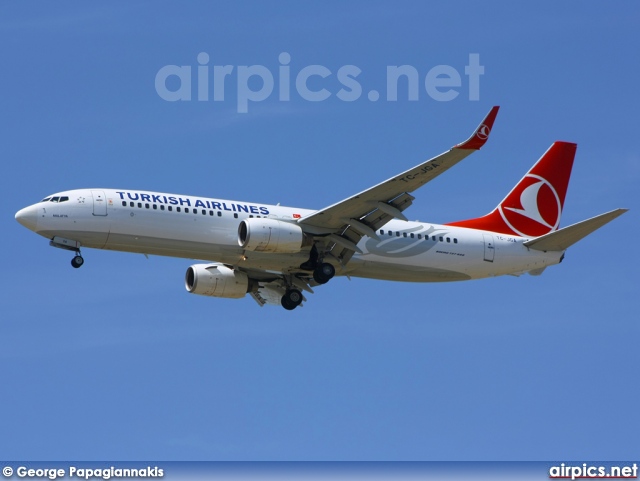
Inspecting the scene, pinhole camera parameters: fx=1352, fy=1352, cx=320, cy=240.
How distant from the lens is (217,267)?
59594mm

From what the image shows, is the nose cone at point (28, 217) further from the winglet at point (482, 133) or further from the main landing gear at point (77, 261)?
the winglet at point (482, 133)

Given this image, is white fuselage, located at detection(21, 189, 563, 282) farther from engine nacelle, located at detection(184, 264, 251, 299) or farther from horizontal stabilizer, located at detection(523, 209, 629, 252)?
engine nacelle, located at detection(184, 264, 251, 299)

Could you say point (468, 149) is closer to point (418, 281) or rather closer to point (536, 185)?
point (418, 281)

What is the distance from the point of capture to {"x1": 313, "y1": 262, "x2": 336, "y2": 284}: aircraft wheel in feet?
183

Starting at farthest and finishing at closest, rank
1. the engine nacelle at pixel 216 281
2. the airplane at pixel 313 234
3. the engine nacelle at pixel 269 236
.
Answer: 1. the engine nacelle at pixel 216 281
2. the engine nacelle at pixel 269 236
3. the airplane at pixel 313 234

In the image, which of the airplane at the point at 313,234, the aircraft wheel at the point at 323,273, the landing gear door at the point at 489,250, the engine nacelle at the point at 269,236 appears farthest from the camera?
the landing gear door at the point at 489,250

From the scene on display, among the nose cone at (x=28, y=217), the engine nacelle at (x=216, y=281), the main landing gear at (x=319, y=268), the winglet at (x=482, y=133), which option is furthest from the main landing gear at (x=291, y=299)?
the winglet at (x=482, y=133)

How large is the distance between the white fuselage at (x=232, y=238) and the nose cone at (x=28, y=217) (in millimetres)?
40

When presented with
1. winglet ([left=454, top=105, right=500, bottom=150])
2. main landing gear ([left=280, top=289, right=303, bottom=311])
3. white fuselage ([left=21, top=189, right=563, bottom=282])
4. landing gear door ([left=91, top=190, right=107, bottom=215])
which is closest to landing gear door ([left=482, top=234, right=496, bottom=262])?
white fuselage ([left=21, top=189, right=563, bottom=282])

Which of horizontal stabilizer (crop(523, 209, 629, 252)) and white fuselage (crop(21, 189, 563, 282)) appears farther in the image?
horizontal stabilizer (crop(523, 209, 629, 252))

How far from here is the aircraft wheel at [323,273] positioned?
55.7 m

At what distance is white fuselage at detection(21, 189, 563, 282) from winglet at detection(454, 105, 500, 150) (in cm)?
861

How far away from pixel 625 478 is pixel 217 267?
22.5 meters

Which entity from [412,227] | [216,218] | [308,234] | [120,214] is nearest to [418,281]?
[412,227]
